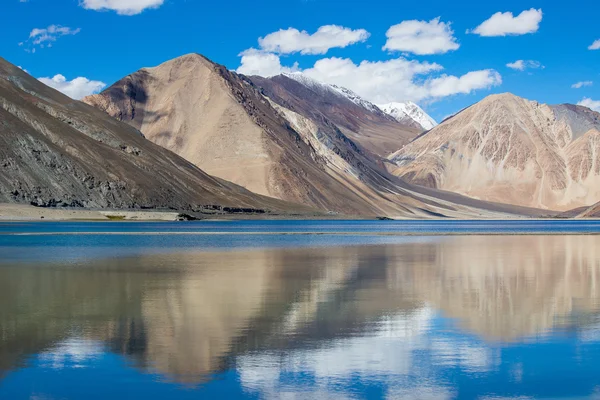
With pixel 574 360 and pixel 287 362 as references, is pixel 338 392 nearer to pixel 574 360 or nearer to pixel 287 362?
pixel 287 362

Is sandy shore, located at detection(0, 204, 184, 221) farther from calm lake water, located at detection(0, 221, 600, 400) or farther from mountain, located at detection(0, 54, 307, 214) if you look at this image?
calm lake water, located at detection(0, 221, 600, 400)

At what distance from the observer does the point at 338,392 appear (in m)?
14.2

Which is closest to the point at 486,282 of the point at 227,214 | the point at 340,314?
the point at 340,314

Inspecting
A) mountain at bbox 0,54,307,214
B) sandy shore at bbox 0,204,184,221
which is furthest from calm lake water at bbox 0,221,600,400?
mountain at bbox 0,54,307,214

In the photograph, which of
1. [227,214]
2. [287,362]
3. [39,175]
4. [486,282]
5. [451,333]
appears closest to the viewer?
[287,362]

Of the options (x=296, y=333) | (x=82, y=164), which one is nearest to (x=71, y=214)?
(x=82, y=164)

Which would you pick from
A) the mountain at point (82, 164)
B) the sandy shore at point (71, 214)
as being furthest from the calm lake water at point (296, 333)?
the mountain at point (82, 164)

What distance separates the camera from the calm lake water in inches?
579

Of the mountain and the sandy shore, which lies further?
the mountain

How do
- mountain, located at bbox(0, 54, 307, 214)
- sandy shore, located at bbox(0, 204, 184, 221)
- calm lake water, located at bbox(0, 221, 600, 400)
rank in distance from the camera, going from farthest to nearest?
mountain, located at bbox(0, 54, 307, 214) → sandy shore, located at bbox(0, 204, 184, 221) → calm lake water, located at bbox(0, 221, 600, 400)

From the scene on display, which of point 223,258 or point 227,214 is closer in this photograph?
point 223,258

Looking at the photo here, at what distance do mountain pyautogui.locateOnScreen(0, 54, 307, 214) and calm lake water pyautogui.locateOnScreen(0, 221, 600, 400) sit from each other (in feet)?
301

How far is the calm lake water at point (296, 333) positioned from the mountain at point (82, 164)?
91669 millimetres

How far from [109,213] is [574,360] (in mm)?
119187
